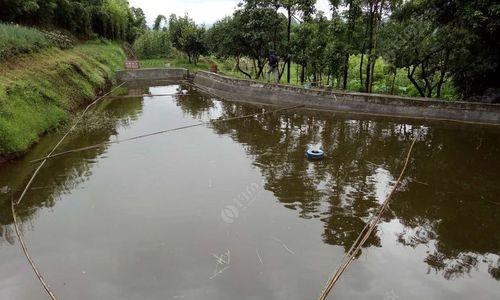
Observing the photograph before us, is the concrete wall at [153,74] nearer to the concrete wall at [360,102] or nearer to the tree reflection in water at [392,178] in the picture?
the concrete wall at [360,102]

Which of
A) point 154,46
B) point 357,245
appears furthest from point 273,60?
point 154,46

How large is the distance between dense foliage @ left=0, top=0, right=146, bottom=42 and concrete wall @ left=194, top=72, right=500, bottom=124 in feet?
38.5

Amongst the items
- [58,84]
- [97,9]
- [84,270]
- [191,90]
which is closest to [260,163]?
[84,270]

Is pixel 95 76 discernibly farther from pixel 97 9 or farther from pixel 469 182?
pixel 469 182

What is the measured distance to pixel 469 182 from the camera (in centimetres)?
855

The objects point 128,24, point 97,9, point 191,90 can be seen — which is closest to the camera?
point 191,90

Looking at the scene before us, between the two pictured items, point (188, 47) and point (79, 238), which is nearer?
point (79, 238)

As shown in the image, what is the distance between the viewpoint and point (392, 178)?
28.9 ft

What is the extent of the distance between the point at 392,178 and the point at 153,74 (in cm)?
2128

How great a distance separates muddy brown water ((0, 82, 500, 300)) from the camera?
5371mm

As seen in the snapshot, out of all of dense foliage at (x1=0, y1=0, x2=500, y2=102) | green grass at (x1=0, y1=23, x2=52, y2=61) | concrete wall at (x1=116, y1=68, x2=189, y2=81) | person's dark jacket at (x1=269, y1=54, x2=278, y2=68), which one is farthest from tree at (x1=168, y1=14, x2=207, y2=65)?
green grass at (x1=0, y1=23, x2=52, y2=61)

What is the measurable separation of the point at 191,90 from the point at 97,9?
53.8 ft

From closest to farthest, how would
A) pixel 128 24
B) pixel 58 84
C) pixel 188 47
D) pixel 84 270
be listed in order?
pixel 84 270, pixel 58 84, pixel 188 47, pixel 128 24

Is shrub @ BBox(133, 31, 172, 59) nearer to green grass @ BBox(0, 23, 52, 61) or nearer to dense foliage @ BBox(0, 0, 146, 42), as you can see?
dense foliage @ BBox(0, 0, 146, 42)
